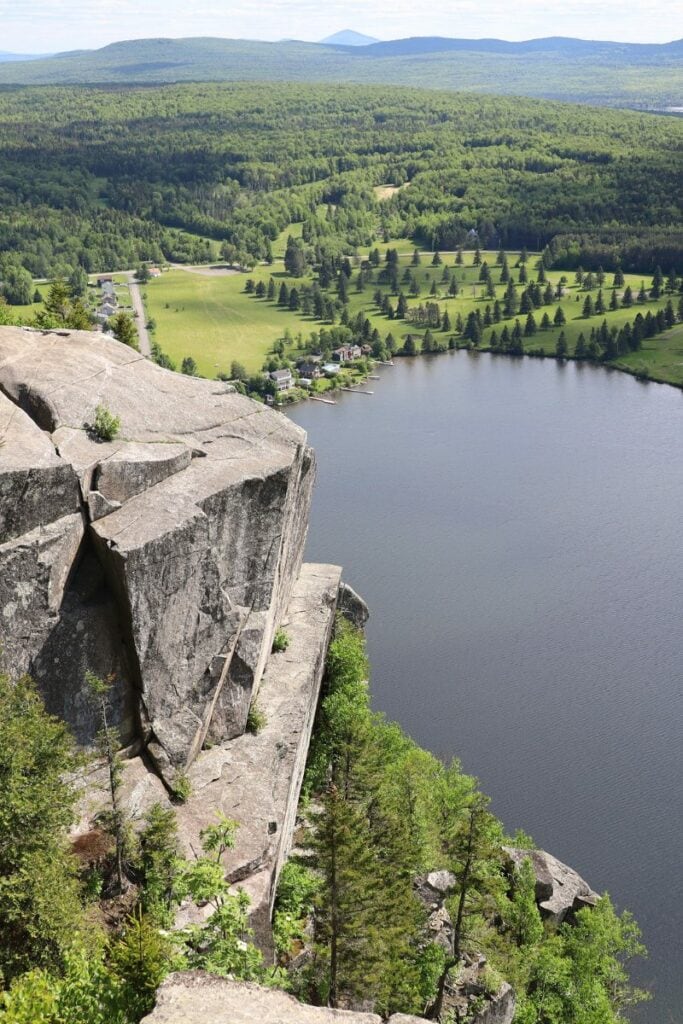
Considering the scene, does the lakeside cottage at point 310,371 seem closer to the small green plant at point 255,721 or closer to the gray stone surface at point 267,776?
the gray stone surface at point 267,776

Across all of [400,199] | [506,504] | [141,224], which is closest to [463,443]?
[506,504]

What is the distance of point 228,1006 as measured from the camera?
14.1 m

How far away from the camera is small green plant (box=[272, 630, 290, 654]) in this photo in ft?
99.1

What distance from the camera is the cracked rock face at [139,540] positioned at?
70.9 ft

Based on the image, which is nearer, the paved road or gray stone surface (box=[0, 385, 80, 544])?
gray stone surface (box=[0, 385, 80, 544])

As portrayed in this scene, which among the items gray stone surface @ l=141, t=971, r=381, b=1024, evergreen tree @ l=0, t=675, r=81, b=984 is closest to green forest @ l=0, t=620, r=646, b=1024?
evergreen tree @ l=0, t=675, r=81, b=984

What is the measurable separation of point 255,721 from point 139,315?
10310 cm

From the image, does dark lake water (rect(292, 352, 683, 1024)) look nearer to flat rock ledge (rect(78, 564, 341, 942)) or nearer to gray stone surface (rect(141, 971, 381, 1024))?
flat rock ledge (rect(78, 564, 341, 942))

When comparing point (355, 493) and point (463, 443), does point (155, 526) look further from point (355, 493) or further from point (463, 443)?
point (463, 443)

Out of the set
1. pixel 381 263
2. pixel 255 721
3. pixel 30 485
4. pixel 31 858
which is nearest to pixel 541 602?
pixel 255 721

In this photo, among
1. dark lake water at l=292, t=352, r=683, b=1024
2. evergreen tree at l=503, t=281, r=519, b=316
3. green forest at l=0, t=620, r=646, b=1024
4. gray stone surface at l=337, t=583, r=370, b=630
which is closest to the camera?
green forest at l=0, t=620, r=646, b=1024

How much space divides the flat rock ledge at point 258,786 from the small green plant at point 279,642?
0.15m

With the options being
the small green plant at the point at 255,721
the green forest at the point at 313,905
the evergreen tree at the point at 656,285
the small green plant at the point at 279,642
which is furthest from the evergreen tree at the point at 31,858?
the evergreen tree at the point at 656,285

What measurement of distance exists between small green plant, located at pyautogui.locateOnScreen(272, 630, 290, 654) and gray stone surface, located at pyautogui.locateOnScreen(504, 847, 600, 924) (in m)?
9.72
